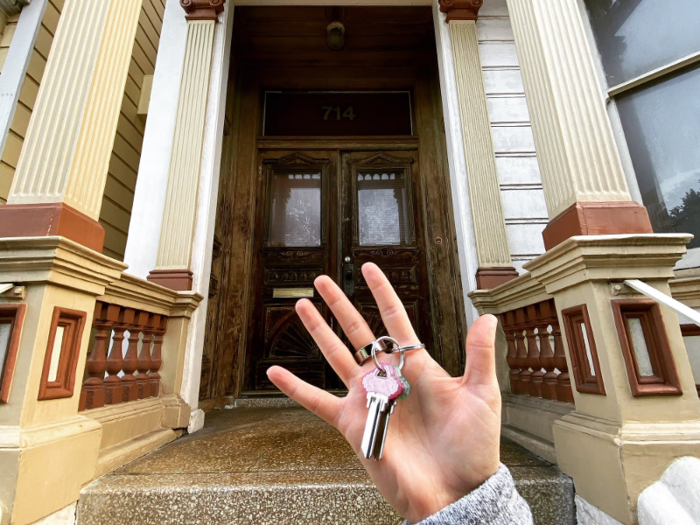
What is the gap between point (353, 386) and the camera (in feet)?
2.98

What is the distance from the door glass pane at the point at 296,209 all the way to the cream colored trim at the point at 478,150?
184 cm

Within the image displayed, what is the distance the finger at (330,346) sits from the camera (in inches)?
37.0

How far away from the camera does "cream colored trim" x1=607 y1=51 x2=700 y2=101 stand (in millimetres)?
2283

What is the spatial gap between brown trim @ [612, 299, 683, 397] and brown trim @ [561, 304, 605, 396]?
94 mm

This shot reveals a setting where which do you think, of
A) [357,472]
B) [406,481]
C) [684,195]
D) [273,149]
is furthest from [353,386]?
Result: [273,149]

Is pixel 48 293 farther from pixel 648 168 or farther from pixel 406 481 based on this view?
pixel 648 168

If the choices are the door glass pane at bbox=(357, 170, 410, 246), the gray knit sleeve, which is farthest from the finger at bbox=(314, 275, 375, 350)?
the door glass pane at bbox=(357, 170, 410, 246)

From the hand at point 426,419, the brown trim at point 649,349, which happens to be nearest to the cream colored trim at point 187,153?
the hand at point 426,419

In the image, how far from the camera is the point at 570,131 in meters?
1.68

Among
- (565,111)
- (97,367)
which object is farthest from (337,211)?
(97,367)

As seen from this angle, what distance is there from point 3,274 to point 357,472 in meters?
1.61

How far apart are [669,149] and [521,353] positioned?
1.65 meters

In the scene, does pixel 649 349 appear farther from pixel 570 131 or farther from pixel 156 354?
pixel 156 354

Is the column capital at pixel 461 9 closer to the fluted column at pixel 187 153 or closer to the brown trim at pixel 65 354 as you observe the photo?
the fluted column at pixel 187 153
